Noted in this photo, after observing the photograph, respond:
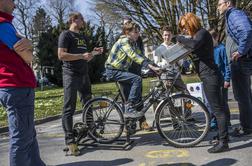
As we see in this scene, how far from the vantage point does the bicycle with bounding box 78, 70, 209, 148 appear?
21.8 ft

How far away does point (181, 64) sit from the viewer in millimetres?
7754

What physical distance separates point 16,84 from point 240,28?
3310 millimetres

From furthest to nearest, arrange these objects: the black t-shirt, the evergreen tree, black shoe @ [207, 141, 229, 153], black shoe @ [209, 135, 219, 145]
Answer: the evergreen tree → the black t-shirt → black shoe @ [209, 135, 219, 145] → black shoe @ [207, 141, 229, 153]

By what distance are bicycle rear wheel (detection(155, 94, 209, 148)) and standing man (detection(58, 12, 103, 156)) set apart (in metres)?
1.27

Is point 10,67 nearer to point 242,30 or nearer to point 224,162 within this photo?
point 224,162

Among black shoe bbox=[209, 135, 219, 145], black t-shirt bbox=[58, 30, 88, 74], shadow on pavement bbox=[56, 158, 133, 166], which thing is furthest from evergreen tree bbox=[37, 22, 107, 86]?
shadow on pavement bbox=[56, 158, 133, 166]

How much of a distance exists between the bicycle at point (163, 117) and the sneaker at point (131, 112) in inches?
2.5

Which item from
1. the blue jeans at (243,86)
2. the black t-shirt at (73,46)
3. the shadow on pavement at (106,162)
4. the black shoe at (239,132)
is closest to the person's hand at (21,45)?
the shadow on pavement at (106,162)

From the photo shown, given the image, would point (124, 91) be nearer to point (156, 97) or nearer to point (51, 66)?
point (156, 97)

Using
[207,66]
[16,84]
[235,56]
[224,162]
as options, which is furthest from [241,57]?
[16,84]

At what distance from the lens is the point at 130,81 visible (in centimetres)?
714

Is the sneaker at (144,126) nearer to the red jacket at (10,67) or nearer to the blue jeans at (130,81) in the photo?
the blue jeans at (130,81)

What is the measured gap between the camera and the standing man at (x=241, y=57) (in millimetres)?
6211

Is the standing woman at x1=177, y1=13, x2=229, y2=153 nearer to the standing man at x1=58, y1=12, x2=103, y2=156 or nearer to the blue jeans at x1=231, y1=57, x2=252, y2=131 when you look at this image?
the blue jeans at x1=231, y1=57, x2=252, y2=131
